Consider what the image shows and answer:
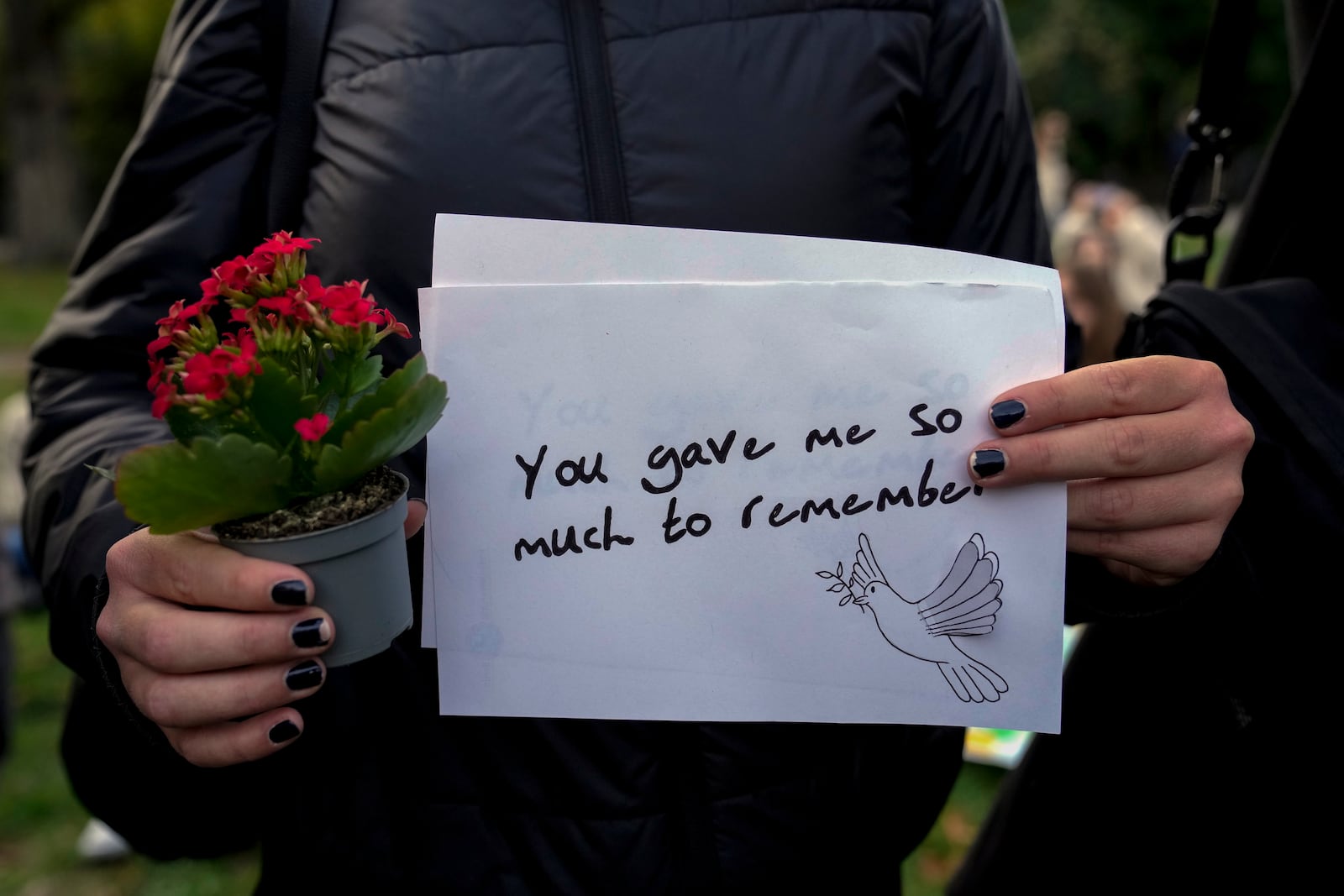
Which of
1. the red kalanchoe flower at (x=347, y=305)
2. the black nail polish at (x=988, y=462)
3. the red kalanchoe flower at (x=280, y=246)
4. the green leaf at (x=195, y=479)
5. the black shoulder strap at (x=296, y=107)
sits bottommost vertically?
the black nail polish at (x=988, y=462)

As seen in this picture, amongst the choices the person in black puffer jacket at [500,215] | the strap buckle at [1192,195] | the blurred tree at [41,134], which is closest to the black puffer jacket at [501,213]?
the person in black puffer jacket at [500,215]

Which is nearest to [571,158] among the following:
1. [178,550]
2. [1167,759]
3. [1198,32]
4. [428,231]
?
[428,231]

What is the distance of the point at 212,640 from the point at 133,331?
383mm

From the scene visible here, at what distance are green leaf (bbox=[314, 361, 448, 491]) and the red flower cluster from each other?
0.02 metres

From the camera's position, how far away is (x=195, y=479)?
0.59m

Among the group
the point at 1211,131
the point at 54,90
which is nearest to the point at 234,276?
the point at 1211,131

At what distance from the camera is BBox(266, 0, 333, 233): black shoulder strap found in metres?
0.87

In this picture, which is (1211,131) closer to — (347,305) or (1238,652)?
(1238,652)

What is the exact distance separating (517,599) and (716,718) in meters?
0.20

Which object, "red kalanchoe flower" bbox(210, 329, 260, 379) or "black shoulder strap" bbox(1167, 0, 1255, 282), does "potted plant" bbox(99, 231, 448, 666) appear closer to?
"red kalanchoe flower" bbox(210, 329, 260, 379)

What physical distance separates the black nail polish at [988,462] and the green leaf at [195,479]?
521 millimetres

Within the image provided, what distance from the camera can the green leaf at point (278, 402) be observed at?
608mm

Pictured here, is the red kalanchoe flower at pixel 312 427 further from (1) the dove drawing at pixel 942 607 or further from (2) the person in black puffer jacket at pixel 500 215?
(1) the dove drawing at pixel 942 607

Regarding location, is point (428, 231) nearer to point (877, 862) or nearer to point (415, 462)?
point (415, 462)
